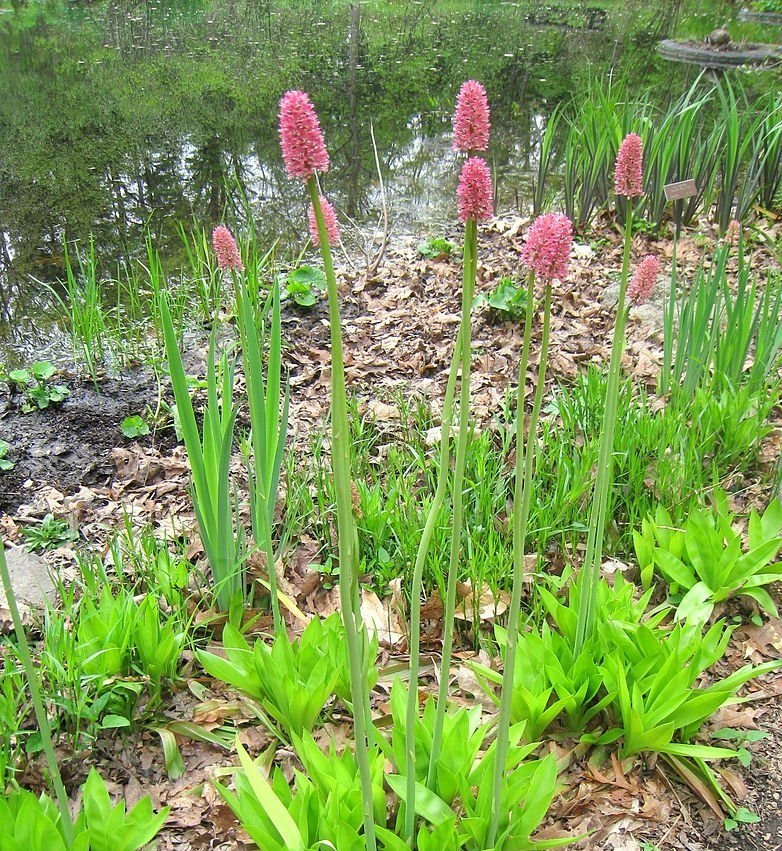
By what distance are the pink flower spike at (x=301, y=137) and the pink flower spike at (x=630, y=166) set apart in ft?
2.47

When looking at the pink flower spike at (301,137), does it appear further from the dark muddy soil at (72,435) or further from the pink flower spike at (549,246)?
the dark muddy soil at (72,435)

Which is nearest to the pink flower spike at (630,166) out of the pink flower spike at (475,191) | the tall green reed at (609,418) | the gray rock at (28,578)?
the tall green reed at (609,418)

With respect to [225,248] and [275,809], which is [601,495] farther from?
[225,248]

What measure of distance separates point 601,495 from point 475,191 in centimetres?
87

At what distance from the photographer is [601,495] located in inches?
63.6

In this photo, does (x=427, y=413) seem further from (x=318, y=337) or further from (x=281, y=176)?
(x=281, y=176)

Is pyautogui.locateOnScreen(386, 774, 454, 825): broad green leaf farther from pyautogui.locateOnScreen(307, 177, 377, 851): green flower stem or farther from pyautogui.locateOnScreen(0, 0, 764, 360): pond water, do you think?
pyautogui.locateOnScreen(0, 0, 764, 360): pond water

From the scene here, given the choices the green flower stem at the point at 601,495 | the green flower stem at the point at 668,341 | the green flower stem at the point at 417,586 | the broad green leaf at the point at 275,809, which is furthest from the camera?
the green flower stem at the point at 668,341

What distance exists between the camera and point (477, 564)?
2.13m

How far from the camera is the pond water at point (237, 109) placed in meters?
5.48

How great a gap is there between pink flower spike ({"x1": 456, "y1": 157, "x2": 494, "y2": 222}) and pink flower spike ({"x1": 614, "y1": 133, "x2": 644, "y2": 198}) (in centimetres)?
53

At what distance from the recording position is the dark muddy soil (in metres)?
2.84

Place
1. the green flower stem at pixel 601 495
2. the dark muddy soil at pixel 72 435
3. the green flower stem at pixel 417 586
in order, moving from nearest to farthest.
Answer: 1. the green flower stem at pixel 417 586
2. the green flower stem at pixel 601 495
3. the dark muddy soil at pixel 72 435

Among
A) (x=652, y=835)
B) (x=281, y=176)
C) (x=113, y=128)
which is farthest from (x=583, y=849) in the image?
(x=113, y=128)
